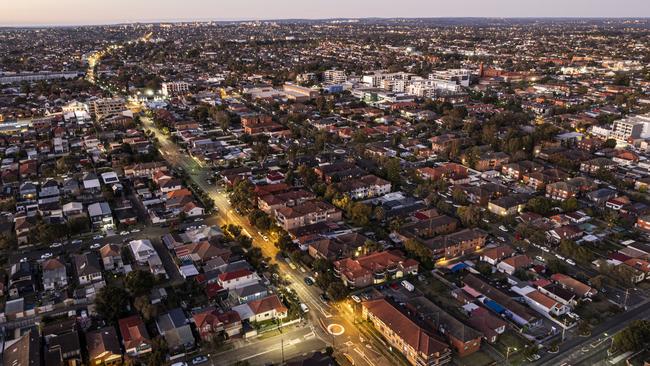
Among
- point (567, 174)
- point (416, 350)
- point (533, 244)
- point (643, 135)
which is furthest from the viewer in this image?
point (643, 135)

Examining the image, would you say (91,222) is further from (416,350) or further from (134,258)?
(416,350)

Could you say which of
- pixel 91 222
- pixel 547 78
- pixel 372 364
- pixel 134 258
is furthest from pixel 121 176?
pixel 547 78

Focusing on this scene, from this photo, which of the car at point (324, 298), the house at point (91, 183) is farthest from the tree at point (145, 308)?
the house at point (91, 183)

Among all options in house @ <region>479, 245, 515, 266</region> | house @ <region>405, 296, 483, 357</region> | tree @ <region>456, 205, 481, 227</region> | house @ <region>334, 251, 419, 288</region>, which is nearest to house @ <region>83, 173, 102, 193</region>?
house @ <region>334, 251, 419, 288</region>

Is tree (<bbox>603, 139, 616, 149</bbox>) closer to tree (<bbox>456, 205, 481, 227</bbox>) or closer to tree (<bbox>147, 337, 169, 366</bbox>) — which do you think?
tree (<bbox>456, 205, 481, 227</bbox>)

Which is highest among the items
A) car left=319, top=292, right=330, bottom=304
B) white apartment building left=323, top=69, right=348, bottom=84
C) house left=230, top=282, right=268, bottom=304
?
white apartment building left=323, top=69, right=348, bottom=84

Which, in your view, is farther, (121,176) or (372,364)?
(121,176)

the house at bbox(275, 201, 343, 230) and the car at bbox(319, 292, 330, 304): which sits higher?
the house at bbox(275, 201, 343, 230)
